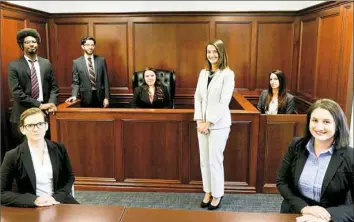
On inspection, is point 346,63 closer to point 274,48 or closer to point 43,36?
point 274,48

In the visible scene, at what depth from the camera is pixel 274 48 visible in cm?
507

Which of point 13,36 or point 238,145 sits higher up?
point 13,36

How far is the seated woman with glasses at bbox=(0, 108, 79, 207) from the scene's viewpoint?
200 cm

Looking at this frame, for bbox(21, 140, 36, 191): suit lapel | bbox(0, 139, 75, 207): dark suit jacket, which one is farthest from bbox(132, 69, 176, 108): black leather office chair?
bbox(21, 140, 36, 191): suit lapel

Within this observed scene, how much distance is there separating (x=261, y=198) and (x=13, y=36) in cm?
321

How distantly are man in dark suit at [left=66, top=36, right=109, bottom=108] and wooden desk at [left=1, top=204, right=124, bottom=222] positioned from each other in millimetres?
2581

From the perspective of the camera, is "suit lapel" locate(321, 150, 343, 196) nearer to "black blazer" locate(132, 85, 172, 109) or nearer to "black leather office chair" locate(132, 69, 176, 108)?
"black blazer" locate(132, 85, 172, 109)

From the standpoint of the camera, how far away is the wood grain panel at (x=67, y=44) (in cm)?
514

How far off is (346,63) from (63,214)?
297 cm

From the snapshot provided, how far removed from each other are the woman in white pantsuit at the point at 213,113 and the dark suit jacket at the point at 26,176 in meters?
1.31

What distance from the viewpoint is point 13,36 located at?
4.00 meters

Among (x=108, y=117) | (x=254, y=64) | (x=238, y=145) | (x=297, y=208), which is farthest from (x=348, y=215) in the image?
(x=254, y=64)

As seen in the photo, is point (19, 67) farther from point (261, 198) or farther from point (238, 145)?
point (261, 198)

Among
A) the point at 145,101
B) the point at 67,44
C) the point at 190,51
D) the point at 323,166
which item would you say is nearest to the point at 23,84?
the point at 145,101
